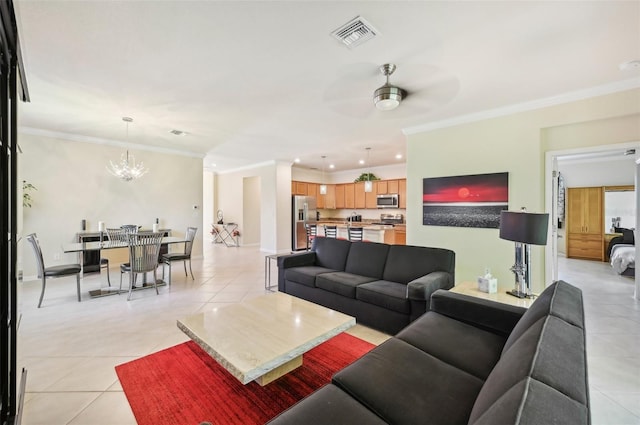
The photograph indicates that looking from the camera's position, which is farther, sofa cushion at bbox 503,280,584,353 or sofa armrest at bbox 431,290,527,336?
sofa armrest at bbox 431,290,527,336

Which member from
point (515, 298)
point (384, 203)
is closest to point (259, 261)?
point (384, 203)

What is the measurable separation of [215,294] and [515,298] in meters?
3.69

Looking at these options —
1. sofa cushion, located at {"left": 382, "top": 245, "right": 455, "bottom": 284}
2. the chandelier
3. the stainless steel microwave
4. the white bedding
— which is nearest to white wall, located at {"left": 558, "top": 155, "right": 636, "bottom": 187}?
the white bedding

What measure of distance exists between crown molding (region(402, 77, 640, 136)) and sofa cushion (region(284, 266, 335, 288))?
2863mm

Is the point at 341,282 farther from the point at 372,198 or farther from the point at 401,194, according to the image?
the point at 372,198

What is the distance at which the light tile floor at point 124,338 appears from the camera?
1.77m

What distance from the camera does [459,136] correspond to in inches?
164

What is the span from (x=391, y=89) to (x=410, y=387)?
108 inches

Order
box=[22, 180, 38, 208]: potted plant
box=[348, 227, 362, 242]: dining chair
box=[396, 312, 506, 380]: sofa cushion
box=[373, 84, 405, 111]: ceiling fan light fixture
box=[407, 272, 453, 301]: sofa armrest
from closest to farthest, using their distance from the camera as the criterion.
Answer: box=[396, 312, 506, 380]: sofa cushion < box=[407, 272, 453, 301]: sofa armrest < box=[373, 84, 405, 111]: ceiling fan light fixture < box=[22, 180, 38, 208]: potted plant < box=[348, 227, 362, 242]: dining chair

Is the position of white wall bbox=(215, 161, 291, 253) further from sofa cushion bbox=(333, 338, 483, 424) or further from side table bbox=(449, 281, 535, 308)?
sofa cushion bbox=(333, 338, 483, 424)

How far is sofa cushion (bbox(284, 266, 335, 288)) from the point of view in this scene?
342cm

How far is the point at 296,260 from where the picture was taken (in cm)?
387

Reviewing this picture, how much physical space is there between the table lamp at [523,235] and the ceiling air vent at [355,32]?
6.13 ft

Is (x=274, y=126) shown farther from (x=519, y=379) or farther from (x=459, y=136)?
(x=519, y=379)
